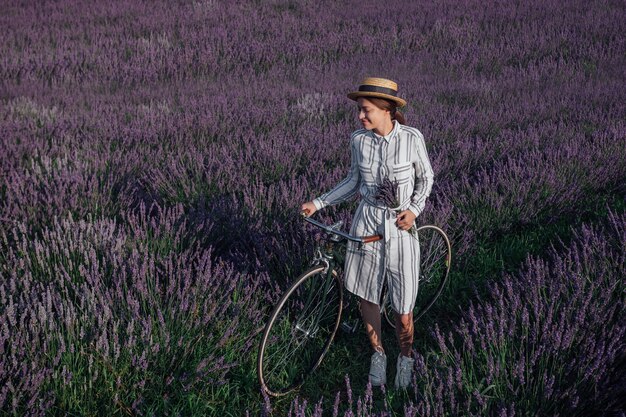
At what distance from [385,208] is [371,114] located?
0.43 meters

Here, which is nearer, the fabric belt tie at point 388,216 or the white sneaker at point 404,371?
the fabric belt tie at point 388,216

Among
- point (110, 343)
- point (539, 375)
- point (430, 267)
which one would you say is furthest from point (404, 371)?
point (110, 343)

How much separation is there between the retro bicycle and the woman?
87 millimetres

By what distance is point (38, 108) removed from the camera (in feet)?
20.4

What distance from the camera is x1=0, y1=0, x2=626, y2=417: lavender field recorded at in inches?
88.8

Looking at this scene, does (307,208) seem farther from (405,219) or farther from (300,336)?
(300,336)

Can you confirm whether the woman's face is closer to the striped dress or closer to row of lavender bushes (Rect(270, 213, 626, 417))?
the striped dress

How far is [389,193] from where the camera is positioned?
2379 mm

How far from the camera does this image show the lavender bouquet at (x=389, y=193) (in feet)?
7.79

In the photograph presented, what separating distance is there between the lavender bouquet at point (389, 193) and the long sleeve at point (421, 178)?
0.07 metres

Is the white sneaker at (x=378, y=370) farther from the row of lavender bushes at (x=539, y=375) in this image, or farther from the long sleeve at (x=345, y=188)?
the long sleeve at (x=345, y=188)

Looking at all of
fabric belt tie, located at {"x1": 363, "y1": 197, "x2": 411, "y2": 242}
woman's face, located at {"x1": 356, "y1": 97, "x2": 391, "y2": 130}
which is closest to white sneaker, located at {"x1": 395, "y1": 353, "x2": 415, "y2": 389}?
fabric belt tie, located at {"x1": 363, "y1": 197, "x2": 411, "y2": 242}

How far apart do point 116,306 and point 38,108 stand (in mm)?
4523

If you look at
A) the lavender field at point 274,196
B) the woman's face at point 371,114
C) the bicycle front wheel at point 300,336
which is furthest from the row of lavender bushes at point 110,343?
the woman's face at point 371,114
